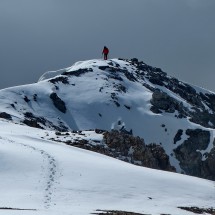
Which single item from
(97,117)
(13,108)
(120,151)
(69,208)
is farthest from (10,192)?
(97,117)

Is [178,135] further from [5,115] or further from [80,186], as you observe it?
[80,186]

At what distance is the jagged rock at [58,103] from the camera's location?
12112 cm

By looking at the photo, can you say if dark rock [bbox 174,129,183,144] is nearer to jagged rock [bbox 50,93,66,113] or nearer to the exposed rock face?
the exposed rock face

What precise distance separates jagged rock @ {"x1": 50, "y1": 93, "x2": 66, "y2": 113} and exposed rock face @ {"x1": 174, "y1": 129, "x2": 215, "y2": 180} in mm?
27368

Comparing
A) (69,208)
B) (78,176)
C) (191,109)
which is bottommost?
(69,208)

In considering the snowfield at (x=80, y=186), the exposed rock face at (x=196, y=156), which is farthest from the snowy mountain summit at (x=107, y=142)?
the exposed rock face at (x=196, y=156)

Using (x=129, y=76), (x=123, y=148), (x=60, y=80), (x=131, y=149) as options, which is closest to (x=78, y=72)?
(x=60, y=80)

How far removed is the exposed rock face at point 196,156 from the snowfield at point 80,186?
71.6 meters

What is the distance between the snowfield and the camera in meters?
30.9

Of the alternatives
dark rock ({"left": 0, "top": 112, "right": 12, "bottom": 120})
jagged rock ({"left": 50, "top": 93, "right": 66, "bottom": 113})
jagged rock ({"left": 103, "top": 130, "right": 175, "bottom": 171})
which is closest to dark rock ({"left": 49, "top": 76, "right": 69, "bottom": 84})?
jagged rock ({"left": 50, "top": 93, "right": 66, "bottom": 113})

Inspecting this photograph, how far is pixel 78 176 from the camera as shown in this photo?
38656mm

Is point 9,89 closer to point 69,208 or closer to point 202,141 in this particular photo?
point 202,141

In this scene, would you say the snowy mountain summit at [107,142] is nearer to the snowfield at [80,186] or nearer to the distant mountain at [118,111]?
the snowfield at [80,186]

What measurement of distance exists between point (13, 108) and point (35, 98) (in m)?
16.0
